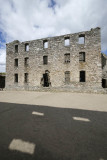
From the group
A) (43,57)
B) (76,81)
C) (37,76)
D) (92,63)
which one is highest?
(43,57)

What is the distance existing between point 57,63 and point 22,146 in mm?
12563

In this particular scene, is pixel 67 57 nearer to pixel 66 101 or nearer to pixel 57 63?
pixel 57 63

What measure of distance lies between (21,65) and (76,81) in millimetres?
10419

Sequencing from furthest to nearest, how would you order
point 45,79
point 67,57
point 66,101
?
point 45,79 < point 67,57 < point 66,101

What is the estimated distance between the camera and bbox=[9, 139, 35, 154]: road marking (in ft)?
5.87

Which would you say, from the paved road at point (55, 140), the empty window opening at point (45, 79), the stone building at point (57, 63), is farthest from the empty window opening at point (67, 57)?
the paved road at point (55, 140)

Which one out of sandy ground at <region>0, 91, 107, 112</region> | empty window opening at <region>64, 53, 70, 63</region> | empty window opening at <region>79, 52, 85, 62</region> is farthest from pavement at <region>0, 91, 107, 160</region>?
empty window opening at <region>64, 53, 70, 63</region>

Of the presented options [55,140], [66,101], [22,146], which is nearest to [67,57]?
[66,101]

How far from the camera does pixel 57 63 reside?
13656 millimetres

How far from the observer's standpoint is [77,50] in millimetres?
12836

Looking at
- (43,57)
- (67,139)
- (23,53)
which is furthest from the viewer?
(23,53)

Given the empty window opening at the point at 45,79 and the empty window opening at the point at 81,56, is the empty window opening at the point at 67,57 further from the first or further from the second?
the empty window opening at the point at 45,79

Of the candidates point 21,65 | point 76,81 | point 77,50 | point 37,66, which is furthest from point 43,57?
point 76,81

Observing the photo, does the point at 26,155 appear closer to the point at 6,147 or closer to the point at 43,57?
the point at 6,147
